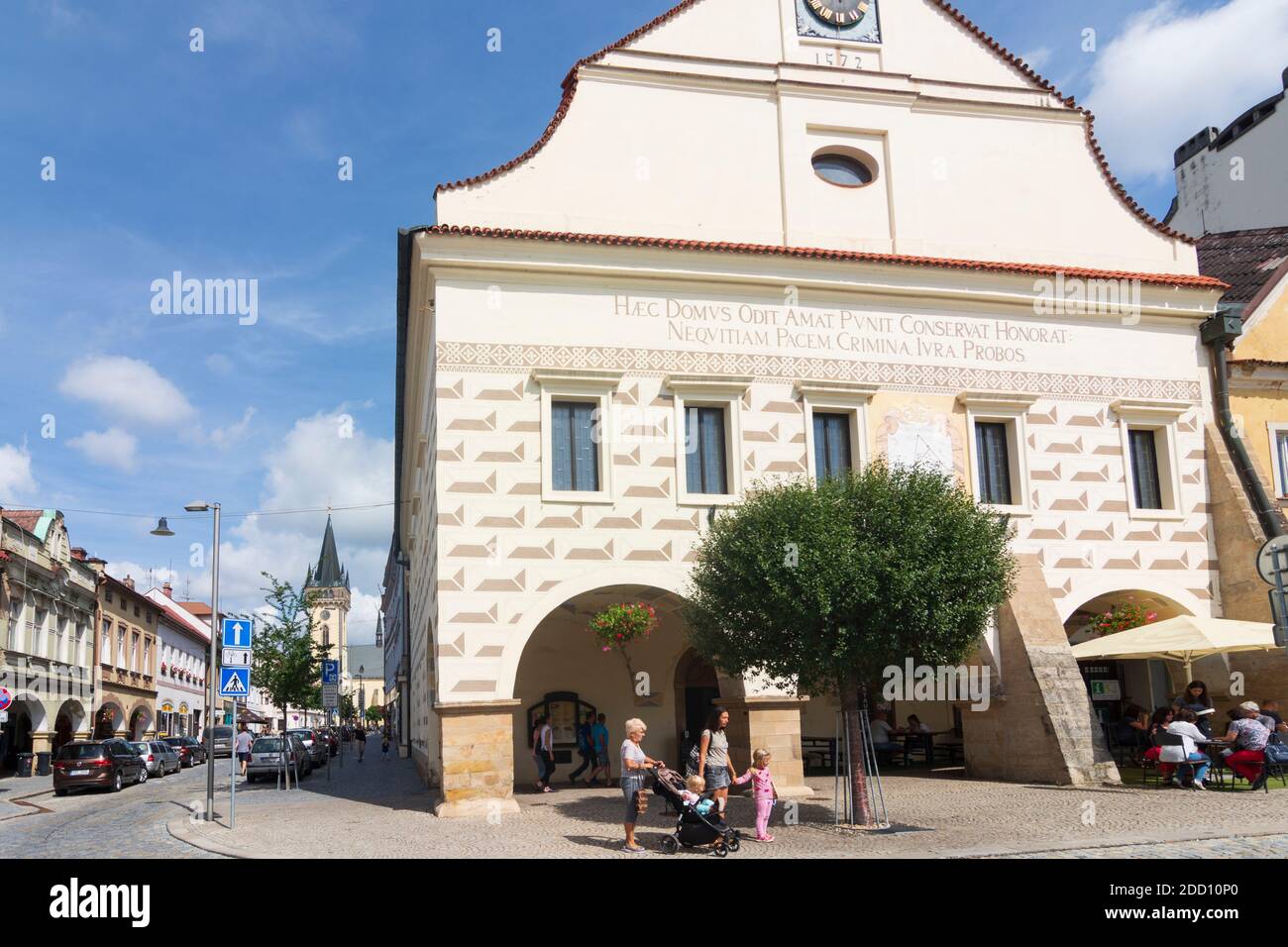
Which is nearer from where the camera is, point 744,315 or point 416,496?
point 744,315

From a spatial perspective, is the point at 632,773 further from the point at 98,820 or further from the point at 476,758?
the point at 98,820

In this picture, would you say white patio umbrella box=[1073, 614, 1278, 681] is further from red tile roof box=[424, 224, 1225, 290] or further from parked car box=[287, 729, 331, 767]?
parked car box=[287, 729, 331, 767]

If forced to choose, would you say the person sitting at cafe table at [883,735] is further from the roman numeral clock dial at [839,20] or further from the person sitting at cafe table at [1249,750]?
the roman numeral clock dial at [839,20]

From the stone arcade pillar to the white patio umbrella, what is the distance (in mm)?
825

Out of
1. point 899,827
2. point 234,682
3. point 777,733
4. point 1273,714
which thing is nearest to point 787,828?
point 899,827

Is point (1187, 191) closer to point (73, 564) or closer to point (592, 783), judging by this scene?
point (592, 783)

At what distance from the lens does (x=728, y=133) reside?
23469 mm

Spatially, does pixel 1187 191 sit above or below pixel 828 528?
above

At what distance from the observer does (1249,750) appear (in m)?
18.1

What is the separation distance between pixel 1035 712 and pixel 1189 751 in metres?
2.51

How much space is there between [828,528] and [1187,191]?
3632 centimetres
